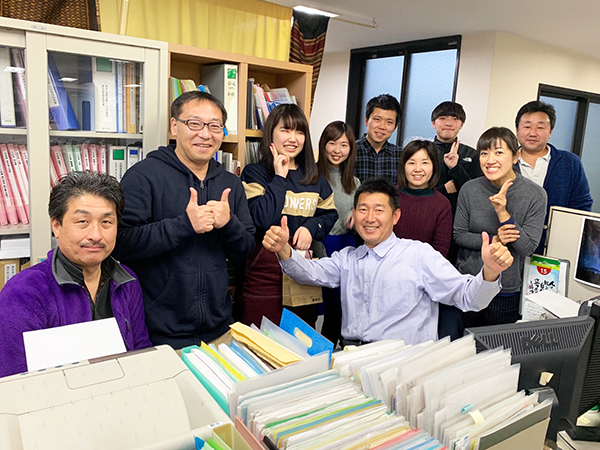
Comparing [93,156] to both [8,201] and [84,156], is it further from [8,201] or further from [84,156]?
[8,201]

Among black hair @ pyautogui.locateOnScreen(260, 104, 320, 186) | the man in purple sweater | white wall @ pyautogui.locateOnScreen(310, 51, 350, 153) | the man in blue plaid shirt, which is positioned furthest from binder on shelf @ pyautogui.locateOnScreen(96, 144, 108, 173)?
white wall @ pyautogui.locateOnScreen(310, 51, 350, 153)

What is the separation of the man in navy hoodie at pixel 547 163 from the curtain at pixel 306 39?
1.75 metres

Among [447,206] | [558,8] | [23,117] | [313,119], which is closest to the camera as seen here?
[23,117]

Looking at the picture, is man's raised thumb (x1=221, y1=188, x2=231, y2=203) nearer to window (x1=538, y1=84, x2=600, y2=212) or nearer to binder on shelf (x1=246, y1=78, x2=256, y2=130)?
binder on shelf (x1=246, y1=78, x2=256, y2=130)

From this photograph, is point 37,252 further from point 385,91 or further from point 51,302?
point 385,91

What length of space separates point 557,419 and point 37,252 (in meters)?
2.05

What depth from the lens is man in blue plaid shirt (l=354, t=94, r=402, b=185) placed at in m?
2.94

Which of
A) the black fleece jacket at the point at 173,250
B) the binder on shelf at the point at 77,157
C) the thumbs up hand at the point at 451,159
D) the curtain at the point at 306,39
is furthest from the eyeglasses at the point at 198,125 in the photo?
the curtain at the point at 306,39

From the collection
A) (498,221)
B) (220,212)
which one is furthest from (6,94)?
(498,221)

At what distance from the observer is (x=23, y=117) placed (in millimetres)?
2035

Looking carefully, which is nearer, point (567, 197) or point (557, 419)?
point (557, 419)

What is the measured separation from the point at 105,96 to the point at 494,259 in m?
1.89

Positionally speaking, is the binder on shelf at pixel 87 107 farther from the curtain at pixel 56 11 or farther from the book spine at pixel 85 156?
the curtain at pixel 56 11

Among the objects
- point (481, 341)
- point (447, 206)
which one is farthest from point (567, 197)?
point (481, 341)
